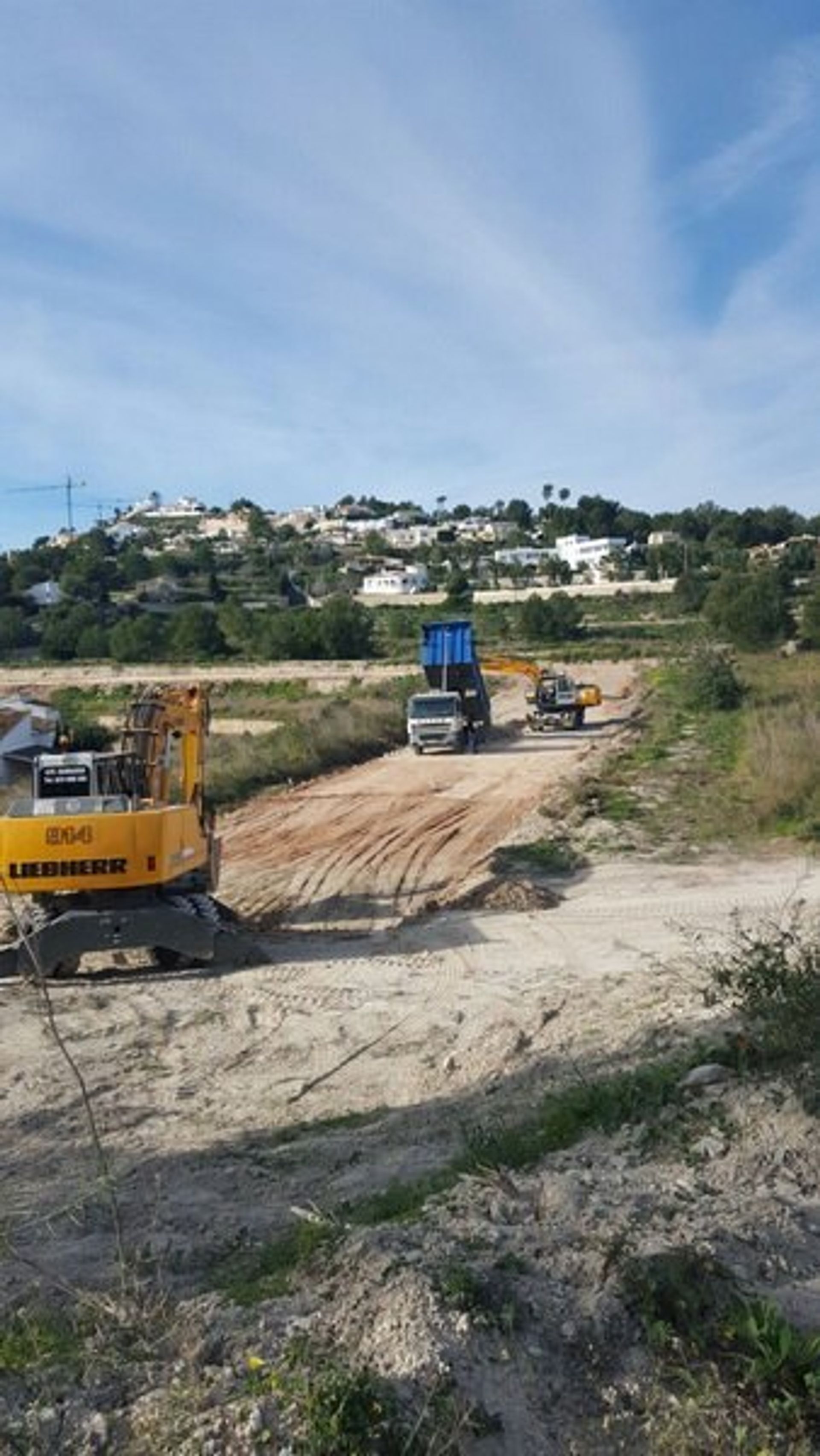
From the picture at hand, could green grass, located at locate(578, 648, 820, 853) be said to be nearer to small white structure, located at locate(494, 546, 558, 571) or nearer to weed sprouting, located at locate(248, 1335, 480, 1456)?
weed sprouting, located at locate(248, 1335, 480, 1456)

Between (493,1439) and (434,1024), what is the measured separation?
21.3 feet

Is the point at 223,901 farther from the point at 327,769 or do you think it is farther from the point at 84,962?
the point at 327,769

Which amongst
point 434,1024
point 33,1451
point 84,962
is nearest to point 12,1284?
point 33,1451

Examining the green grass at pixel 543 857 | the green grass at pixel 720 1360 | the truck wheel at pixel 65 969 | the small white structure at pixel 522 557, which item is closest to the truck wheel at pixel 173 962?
the truck wheel at pixel 65 969

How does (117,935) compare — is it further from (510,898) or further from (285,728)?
(285,728)

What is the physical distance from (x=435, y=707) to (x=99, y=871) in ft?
73.4

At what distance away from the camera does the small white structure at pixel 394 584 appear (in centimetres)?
13925

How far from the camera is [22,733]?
30.8m

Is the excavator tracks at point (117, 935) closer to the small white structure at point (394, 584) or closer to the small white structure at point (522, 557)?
the small white structure at point (394, 584)

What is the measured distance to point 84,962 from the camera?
13.3 meters

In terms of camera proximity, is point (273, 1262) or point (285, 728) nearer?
point (273, 1262)

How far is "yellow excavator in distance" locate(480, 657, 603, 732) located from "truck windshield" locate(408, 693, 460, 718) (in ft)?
16.7

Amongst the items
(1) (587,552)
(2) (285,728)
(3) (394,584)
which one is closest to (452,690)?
(2) (285,728)

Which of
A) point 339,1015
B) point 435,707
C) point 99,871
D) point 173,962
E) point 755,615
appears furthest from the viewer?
point 755,615
